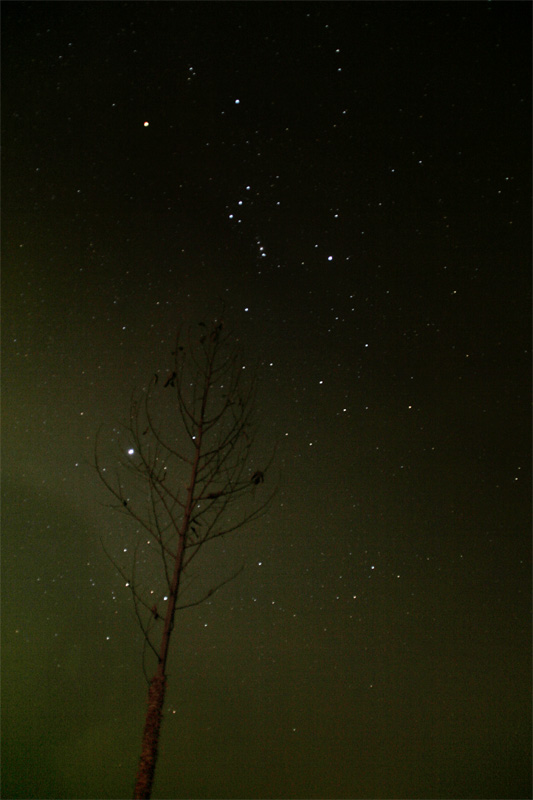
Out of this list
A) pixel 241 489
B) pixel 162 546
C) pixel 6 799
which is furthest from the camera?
pixel 6 799

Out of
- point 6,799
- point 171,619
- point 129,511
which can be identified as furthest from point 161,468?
point 6,799

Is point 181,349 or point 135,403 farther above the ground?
point 181,349

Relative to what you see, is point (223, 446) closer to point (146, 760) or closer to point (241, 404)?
point (241, 404)

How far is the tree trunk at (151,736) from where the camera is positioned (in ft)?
8.77

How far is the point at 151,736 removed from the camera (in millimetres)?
2773

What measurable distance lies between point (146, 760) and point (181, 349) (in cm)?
226

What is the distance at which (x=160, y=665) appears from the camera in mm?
2918

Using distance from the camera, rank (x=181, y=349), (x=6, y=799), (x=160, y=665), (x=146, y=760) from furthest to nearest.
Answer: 1. (x=6, y=799)
2. (x=181, y=349)
3. (x=160, y=665)
4. (x=146, y=760)

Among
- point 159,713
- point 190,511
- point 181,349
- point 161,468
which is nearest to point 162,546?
point 190,511

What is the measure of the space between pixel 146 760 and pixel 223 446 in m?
1.66

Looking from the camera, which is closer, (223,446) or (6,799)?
(223,446)

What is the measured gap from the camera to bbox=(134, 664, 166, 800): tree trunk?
267 cm

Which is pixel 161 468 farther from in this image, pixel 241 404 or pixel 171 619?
pixel 171 619

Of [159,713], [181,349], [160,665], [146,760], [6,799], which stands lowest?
[6,799]
